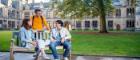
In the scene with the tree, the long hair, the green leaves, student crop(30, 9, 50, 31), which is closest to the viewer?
the long hair

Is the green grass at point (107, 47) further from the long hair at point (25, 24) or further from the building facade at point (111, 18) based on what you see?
the building facade at point (111, 18)

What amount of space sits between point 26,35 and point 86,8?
16712mm

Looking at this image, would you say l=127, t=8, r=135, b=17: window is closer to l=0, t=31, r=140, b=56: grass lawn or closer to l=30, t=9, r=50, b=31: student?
l=0, t=31, r=140, b=56: grass lawn

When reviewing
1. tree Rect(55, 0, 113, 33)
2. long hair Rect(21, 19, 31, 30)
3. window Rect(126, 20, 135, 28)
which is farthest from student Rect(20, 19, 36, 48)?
window Rect(126, 20, 135, 28)

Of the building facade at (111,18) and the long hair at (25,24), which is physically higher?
the long hair at (25,24)

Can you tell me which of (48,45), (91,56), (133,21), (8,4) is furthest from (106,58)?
(133,21)

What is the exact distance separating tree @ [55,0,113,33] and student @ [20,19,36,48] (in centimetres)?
1552

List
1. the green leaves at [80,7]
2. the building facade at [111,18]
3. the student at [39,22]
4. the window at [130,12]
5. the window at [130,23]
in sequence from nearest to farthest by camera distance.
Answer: the student at [39,22], the green leaves at [80,7], the building facade at [111,18], the window at [130,23], the window at [130,12]

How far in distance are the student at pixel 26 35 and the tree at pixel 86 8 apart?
50.9ft

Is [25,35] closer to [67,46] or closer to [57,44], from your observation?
[57,44]

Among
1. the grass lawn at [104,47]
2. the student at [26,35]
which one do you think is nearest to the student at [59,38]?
the student at [26,35]

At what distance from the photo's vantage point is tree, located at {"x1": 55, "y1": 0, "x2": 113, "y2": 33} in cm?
2180

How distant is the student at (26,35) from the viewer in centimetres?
623

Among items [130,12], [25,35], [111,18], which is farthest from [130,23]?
[25,35]
